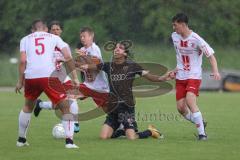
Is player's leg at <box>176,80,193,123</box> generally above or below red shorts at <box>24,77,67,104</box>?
below

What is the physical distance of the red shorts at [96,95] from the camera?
1370 cm

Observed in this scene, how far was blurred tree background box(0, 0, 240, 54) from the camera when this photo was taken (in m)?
47.5

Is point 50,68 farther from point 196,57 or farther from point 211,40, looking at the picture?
point 211,40

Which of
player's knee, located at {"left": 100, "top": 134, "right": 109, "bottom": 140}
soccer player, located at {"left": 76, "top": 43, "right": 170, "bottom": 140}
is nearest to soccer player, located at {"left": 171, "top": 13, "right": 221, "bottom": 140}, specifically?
soccer player, located at {"left": 76, "top": 43, "right": 170, "bottom": 140}

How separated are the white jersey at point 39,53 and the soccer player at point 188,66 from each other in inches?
97.1

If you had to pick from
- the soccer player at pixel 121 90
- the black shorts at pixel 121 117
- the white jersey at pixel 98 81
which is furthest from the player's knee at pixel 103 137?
the white jersey at pixel 98 81

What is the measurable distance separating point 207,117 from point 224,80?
744 inches

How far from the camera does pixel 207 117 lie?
18.0m

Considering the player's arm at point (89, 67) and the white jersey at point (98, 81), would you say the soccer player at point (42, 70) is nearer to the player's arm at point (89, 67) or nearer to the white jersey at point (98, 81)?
the player's arm at point (89, 67)

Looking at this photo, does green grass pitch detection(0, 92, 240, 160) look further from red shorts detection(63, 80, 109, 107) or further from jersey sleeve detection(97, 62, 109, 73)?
jersey sleeve detection(97, 62, 109, 73)

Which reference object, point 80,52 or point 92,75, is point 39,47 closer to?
point 80,52

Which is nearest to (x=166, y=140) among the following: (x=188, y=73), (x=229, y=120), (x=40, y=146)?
(x=188, y=73)

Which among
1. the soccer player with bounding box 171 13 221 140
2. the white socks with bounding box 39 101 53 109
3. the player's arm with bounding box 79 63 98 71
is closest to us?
the soccer player with bounding box 171 13 221 140

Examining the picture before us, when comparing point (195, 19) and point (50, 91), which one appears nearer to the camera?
point (50, 91)
